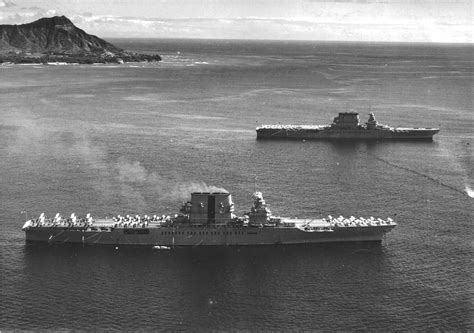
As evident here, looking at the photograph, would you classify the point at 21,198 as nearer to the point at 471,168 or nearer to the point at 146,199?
the point at 146,199

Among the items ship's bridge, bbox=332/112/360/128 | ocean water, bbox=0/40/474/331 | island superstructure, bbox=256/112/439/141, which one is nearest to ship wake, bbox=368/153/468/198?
ocean water, bbox=0/40/474/331

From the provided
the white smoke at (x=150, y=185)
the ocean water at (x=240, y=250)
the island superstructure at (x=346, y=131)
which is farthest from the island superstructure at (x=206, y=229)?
the island superstructure at (x=346, y=131)

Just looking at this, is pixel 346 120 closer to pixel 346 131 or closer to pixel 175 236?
pixel 346 131

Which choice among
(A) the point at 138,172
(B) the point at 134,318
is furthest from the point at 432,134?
(B) the point at 134,318

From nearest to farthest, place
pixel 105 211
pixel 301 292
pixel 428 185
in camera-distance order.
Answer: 1. pixel 301 292
2. pixel 105 211
3. pixel 428 185

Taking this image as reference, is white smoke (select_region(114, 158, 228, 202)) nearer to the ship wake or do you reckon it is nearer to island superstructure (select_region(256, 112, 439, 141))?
the ship wake

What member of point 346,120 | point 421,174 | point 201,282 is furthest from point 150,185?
point 346,120
